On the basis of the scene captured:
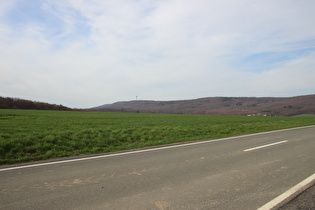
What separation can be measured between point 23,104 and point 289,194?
60.8 meters

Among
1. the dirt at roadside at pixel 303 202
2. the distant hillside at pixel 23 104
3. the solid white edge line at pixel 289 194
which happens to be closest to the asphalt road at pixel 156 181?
the solid white edge line at pixel 289 194

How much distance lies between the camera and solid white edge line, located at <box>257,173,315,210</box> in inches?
139

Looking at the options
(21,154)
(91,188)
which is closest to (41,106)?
(21,154)

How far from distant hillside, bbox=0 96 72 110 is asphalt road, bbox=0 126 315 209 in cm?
5333

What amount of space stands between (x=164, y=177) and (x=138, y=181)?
0.68 m

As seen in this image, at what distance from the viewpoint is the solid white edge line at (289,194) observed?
11.6 ft

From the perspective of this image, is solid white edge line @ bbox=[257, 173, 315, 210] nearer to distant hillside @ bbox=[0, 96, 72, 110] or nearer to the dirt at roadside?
the dirt at roadside

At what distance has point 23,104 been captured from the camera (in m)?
51.7

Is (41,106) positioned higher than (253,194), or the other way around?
(41,106)

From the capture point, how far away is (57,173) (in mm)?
5266

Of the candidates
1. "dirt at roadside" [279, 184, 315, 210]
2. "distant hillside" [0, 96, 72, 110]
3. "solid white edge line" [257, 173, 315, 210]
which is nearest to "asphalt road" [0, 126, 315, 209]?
"solid white edge line" [257, 173, 315, 210]

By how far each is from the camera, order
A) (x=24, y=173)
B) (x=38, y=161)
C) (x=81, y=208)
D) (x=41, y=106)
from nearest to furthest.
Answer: (x=81, y=208) → (x=24, y=173) → (x=38, y=161) → (x=41, y=106)

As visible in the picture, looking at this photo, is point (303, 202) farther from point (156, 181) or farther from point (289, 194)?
point (156, 181)

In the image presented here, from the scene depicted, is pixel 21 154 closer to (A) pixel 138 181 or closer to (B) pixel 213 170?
(A) pixel 138 181
